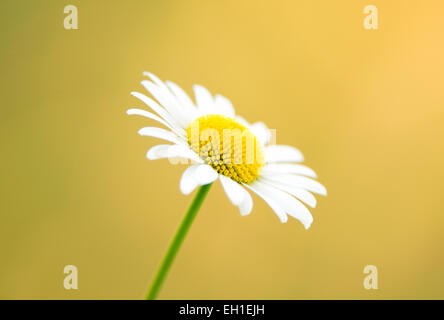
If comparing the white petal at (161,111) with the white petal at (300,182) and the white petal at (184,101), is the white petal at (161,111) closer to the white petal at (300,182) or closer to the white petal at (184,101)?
the white petal at (184,101)

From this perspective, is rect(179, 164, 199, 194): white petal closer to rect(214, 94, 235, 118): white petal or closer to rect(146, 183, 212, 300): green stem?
rect(146, 183, 212, 300): green stem

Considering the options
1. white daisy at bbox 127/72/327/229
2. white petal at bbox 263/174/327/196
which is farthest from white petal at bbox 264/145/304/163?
white petal at bbox 263/174/327/196

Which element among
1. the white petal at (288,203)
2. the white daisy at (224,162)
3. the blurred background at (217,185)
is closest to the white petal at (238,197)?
the white daisy at (224,162)

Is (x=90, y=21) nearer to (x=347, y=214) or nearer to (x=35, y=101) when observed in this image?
(x=35, y=101)

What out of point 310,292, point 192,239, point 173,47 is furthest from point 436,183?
point 173,47

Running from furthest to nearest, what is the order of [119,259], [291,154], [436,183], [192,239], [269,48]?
[269,48], [436,183], [192,239], [119,259], [291,154]

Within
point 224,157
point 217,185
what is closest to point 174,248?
point 224,157

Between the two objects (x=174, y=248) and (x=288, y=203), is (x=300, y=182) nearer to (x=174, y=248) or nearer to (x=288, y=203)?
(x=288, y=203)
